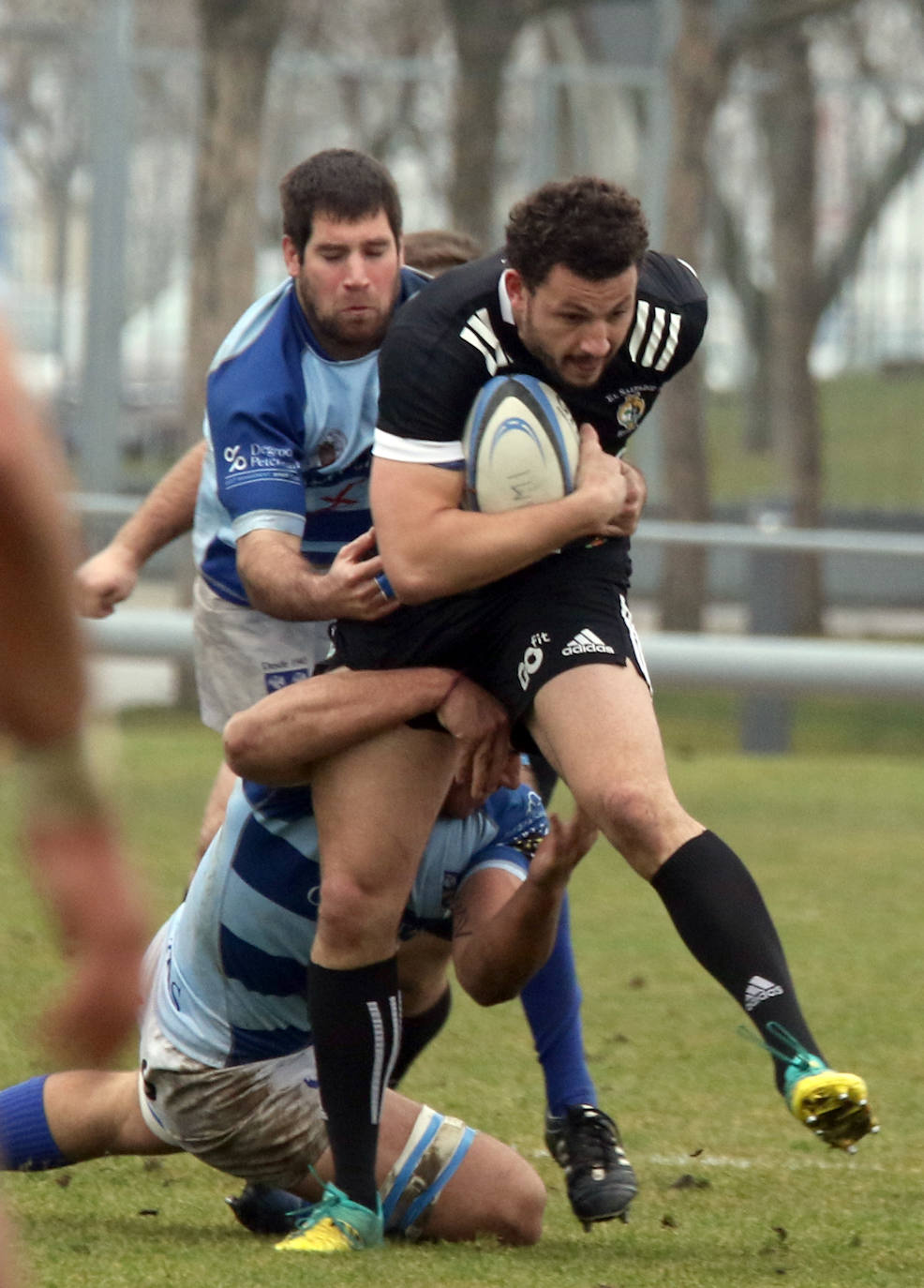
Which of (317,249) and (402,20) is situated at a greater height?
(402,20)

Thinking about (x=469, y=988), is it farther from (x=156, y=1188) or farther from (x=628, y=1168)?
(x=156, y=1188)

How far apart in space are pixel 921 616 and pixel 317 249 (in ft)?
34.7

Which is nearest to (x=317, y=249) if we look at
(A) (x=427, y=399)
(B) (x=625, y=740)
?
(A) (x=427, y=399)

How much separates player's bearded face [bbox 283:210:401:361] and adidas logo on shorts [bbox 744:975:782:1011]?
6.64ft

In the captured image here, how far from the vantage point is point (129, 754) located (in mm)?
11836

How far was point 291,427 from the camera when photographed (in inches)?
204

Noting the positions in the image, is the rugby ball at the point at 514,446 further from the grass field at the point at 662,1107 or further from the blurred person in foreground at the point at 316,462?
the grass field at the point at 662,1107

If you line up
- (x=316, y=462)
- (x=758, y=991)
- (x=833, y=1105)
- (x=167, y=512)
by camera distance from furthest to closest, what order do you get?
(x=167, y=512), (x=316, y=462), (x=758, y=991), (x=833, y=1105)

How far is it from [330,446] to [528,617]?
116cm

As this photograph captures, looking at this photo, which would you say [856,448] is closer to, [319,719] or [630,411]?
[630,411]

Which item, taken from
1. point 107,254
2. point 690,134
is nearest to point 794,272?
point 690,134

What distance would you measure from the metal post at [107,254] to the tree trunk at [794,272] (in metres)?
5.18

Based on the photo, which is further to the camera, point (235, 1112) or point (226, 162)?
point (226, 162)

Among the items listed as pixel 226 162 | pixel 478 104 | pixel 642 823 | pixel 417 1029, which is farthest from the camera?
pixel 478 104
